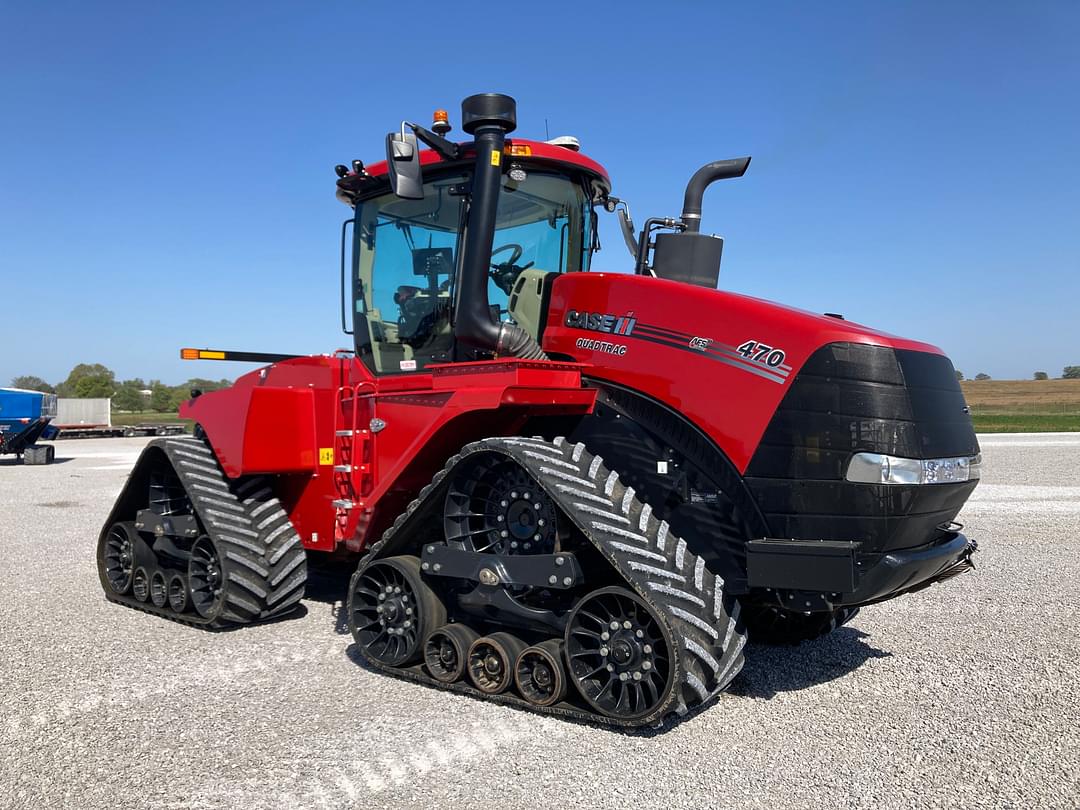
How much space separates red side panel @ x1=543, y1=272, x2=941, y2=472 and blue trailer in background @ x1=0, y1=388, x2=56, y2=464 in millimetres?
23665

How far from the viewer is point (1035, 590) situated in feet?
24.7

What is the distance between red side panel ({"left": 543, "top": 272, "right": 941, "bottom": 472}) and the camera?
13.5ft

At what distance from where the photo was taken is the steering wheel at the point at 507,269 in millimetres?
5398

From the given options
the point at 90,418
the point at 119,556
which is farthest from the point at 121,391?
the point at 119,556

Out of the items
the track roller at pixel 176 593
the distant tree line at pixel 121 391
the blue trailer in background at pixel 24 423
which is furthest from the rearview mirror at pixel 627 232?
the distant tree line at pixel 121 391

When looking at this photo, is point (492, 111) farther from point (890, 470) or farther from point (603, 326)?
point (890, 470)

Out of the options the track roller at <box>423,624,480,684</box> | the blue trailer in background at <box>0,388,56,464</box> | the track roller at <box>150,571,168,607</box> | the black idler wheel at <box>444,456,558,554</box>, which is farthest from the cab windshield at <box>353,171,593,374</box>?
the blue trailer in background at <box>0,388,56,464</box>

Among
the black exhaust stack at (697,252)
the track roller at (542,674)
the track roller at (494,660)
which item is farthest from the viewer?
the black exhaust stack at (697,252)

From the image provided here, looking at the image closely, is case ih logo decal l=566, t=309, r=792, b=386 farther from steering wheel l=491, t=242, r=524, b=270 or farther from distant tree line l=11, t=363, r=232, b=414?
distant tree line l=11, t=363, r=232, b=414

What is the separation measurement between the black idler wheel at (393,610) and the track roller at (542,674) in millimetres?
677

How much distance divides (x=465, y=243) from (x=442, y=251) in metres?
0.50

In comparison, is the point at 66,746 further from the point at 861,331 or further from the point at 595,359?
the point at 861,331

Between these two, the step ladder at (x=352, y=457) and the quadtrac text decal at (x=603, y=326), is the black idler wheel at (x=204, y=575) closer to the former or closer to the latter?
the step ladder at (x=352, y=457)

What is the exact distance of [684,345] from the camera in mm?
4430
